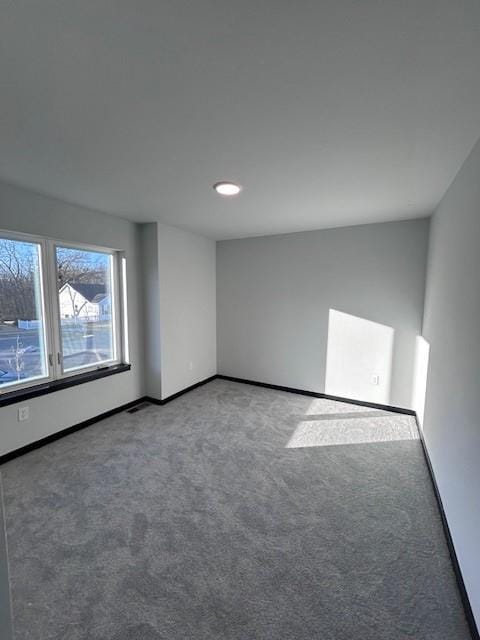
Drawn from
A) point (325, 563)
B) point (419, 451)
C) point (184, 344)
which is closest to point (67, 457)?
point (184, 344)

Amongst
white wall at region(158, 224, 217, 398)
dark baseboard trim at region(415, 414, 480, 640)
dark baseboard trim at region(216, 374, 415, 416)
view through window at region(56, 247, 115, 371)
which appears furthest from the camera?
white wall at region(158, 224, 217, 398)

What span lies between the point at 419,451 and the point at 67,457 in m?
3.14

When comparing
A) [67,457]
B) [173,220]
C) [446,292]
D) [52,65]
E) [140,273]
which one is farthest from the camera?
[140,273]

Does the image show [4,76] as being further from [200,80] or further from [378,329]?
[378,329]

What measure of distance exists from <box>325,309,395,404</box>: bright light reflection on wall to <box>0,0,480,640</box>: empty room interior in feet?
0.08

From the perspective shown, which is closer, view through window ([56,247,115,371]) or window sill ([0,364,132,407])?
window sill ([0,364,132,407])

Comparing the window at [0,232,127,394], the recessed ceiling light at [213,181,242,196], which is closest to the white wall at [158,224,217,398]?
the window at [0,232,127,394]

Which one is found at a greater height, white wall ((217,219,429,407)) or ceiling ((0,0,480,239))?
ceiling ((0,0,480,239))

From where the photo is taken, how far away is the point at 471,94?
1.22 meters

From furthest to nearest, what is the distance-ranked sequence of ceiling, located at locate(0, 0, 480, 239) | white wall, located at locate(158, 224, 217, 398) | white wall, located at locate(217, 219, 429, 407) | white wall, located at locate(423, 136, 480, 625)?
white wall, located at locate(158, 224, 217, 398)
white wall, located at locate(217, 219, 429, 407)
white wall, located at locate(423, 136, 480, 625)
ceiling, located at locate(0, 0, 480, 239)

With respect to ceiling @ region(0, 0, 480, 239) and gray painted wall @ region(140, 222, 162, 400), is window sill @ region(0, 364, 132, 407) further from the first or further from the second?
ceiling @ region(0, 0, 480, 239)

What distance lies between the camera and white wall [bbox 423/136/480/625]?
4.59 feet

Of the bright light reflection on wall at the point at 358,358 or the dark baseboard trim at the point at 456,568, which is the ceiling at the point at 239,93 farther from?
the dark baseboard trim at the point at 456,568

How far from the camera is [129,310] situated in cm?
352
